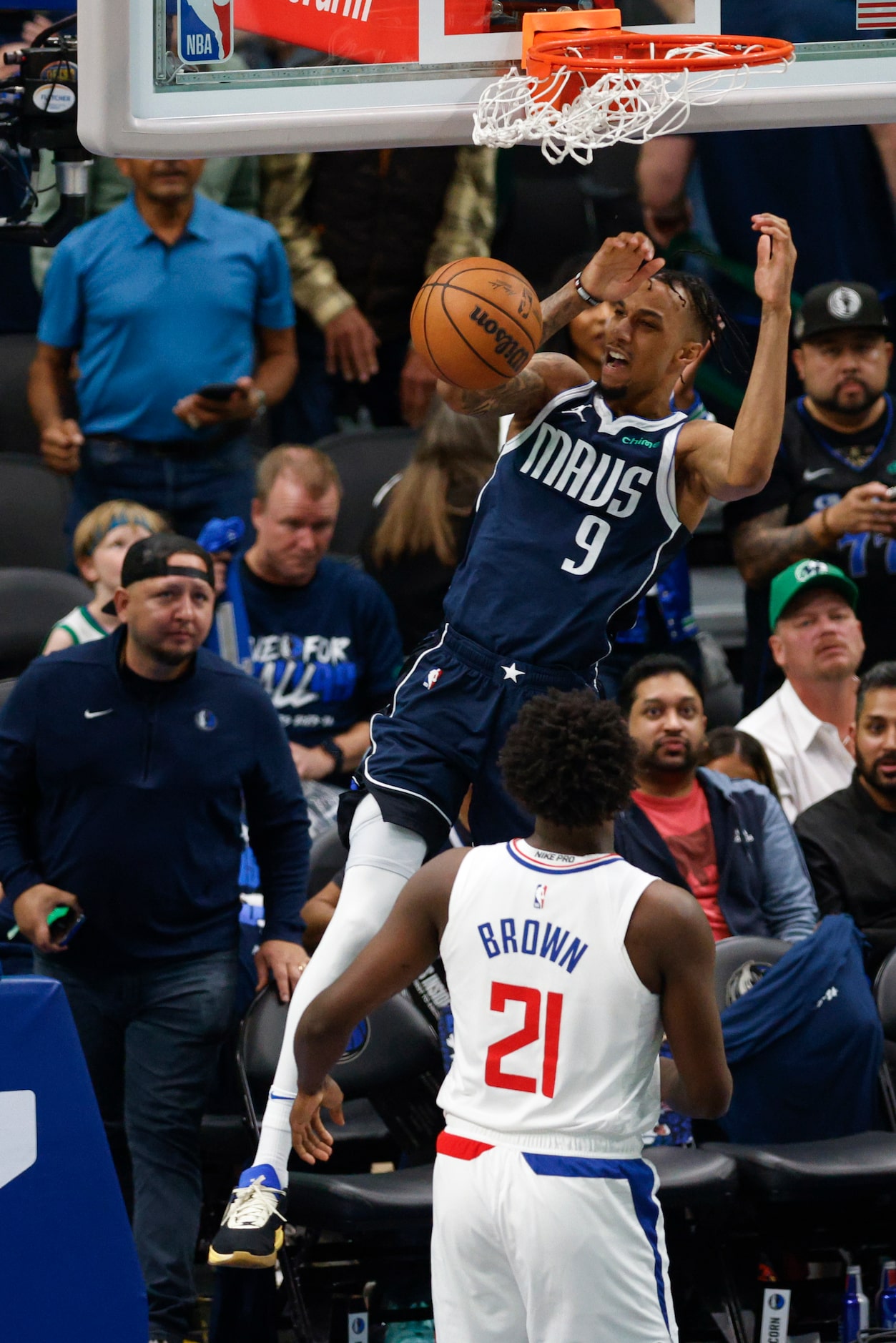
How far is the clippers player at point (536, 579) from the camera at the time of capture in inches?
179

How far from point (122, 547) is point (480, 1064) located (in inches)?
147

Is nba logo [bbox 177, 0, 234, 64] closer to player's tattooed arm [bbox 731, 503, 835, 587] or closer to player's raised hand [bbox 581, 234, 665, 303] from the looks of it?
player's raised hand [bbox 581, 234, 665, 303]

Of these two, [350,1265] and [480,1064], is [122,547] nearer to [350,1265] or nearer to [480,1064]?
[350,1265]

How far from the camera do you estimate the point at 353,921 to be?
451 centimetres

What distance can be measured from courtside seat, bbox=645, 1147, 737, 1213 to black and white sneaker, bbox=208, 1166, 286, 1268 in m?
1.22

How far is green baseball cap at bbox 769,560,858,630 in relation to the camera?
7297 mm

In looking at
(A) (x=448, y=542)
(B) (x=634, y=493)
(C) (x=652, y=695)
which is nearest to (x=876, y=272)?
(A) (x=448, y=542)

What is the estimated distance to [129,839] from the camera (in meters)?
5.72

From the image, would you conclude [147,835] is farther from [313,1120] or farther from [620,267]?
[620,267]

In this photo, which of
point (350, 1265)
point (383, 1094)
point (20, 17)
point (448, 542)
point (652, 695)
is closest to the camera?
point (350, 1265)

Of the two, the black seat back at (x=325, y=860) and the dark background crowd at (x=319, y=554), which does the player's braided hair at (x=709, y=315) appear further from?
the black seat back at (x=325, y=860)

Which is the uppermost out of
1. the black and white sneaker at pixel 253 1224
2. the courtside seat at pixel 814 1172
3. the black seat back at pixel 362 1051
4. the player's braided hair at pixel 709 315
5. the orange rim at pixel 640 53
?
the orange rim at pixel 640 53

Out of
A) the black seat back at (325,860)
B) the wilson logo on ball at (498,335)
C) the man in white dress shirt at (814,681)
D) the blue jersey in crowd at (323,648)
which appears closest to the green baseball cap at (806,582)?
the man in white dress shirt at (814,681)

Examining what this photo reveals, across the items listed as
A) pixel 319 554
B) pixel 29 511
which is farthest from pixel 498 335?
pixel 29 511
